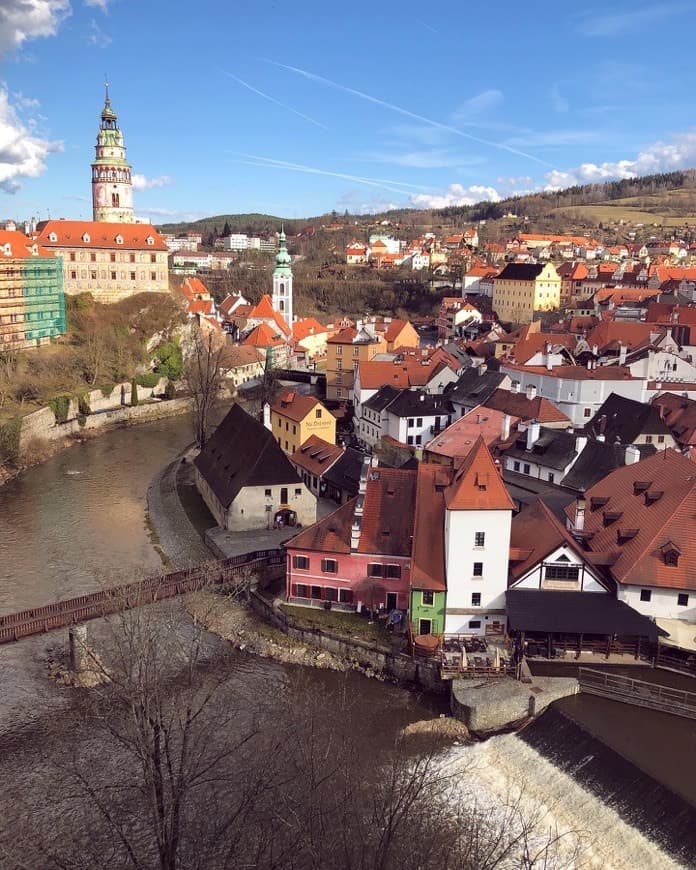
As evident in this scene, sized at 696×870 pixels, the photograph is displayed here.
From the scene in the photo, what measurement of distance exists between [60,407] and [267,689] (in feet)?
121

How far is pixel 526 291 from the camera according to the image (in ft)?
310

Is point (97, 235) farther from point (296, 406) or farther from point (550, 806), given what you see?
point (550, 806)

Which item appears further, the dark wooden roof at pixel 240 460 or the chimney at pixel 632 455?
the dark wooden roof at pixel 240 460

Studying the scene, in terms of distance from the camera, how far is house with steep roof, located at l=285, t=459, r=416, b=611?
26.2 meters

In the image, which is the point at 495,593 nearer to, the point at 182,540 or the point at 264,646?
the point at 264,646

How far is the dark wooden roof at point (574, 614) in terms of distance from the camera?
22.6 m

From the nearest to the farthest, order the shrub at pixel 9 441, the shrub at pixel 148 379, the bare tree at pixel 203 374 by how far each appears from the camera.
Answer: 1. the shrub at pixel 9 441
2. the bare tree at pixel 203 374
3. the shrub at pixel 148 379

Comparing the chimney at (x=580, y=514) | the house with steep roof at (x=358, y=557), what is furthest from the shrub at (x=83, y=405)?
the chimney at (x=580, y=514)

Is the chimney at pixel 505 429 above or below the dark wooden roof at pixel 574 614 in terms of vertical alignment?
above

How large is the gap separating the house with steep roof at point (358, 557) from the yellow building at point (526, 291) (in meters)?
71.3

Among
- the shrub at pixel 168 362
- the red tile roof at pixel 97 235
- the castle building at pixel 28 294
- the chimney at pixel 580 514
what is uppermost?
the red tile roof at pixel 97 235

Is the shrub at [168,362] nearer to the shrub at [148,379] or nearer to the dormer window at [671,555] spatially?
the shrub at [148,379]

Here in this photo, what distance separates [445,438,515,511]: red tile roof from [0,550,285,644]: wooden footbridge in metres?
8.88

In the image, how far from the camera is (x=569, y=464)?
113 ft
